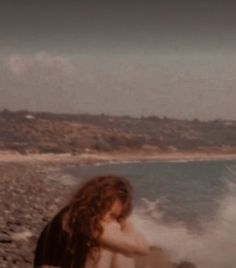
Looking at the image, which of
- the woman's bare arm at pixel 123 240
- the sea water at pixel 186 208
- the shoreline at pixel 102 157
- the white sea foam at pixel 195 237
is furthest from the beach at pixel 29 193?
the white sea foam at pixel 195 237

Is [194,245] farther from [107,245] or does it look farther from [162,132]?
[107,245]

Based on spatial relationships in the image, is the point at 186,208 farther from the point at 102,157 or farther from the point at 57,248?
the point at 57,248

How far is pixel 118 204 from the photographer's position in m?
2.08

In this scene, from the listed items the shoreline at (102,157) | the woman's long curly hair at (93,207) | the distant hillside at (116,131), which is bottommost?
the shoreline at (102,157)

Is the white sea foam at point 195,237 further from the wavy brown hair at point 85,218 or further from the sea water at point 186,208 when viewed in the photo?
the wavy brown hair at point 85,218

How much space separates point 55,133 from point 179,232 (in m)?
7.87

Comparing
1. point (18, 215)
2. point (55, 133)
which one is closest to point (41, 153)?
point (55, 133)

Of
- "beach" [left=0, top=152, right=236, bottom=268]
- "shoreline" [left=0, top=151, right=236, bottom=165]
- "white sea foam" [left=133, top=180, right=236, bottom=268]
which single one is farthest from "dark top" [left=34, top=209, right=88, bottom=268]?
"shoreline" [left=0, top=151, right=236, bottom=165]

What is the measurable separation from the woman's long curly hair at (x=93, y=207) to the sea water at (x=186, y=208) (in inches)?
249

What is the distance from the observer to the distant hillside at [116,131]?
48.7 feet

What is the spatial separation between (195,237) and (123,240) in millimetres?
9345

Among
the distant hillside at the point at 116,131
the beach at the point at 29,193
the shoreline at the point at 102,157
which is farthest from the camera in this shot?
the shoreline at the point at 102,157

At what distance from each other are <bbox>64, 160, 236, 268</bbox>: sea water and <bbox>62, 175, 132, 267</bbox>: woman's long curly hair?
6337 mm

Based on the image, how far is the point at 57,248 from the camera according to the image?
6.84 feet
